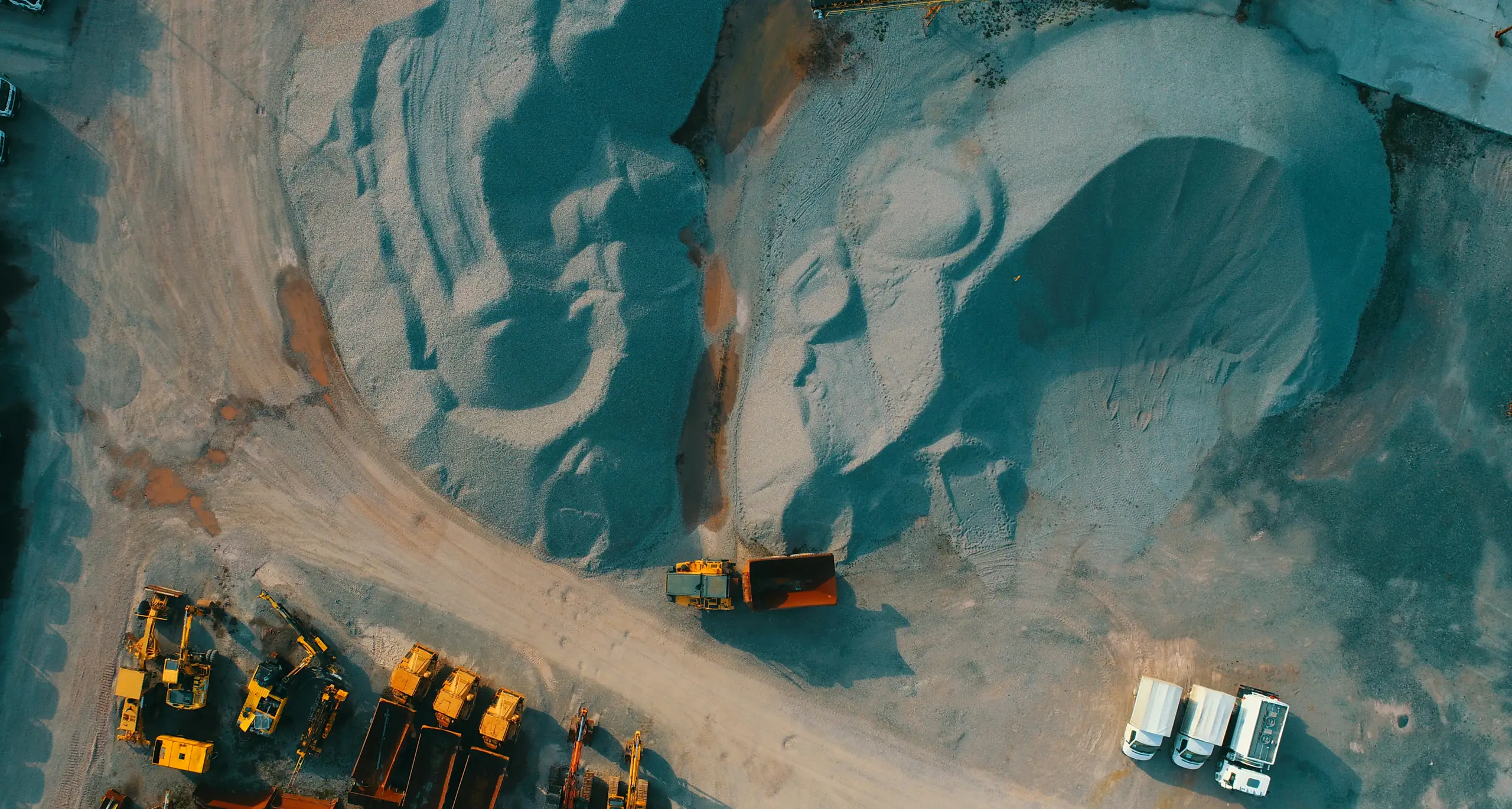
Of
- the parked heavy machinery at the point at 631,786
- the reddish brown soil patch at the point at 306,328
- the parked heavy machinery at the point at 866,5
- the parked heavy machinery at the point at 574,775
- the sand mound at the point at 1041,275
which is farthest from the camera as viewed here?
the reddish brown soil patch at the point at 306,328

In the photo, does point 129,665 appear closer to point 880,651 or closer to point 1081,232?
point 880,651

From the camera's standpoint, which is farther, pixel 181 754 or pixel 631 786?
pixel 631 786

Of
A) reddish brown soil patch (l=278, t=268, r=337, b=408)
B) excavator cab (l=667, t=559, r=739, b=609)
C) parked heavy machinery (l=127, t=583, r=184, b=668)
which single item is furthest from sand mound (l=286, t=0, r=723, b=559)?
parked heavy machinery (l=127, t=583, r=184, b=668)

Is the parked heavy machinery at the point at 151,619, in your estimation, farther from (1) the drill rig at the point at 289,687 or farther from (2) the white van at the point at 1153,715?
(2) the white van at the point at 1153,715

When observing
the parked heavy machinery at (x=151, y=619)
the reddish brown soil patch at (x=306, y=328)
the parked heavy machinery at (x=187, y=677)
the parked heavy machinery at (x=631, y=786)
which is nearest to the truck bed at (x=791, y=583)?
the parked heavy machinery at (x=631, y=786)

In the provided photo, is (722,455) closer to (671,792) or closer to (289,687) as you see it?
(671,792)

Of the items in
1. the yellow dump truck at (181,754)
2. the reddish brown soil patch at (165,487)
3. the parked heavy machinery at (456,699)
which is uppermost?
the reddish brown soil patch at (165,487)

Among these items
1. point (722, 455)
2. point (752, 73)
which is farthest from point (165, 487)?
point (752, 73)

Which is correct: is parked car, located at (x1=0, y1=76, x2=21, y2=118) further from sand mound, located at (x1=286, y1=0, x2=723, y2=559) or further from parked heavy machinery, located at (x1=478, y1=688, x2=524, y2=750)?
parked heavy machinery, located at (x1=478, y1=688, x2=524, y2=750)

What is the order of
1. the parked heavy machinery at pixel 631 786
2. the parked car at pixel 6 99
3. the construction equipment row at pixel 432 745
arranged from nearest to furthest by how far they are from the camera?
the construction equipment row at pixel 432 745, the parked heavy machinery at pixel 631 786, the parked car at pixel 6 99
